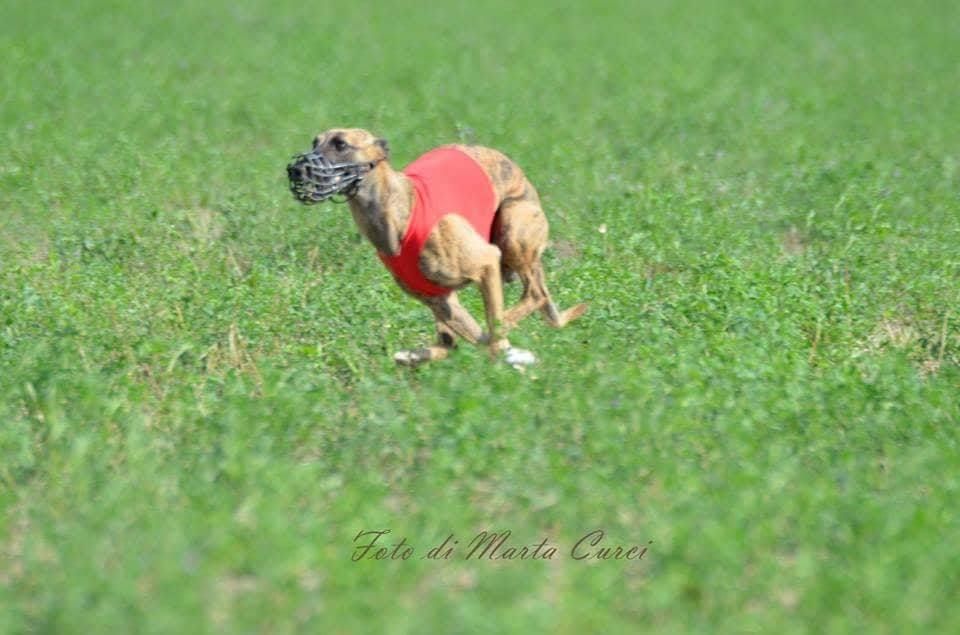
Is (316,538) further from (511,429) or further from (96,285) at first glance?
(96,285)

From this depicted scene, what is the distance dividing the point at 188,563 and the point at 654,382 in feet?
8.32

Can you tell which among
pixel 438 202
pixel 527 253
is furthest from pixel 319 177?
pixel 527 253

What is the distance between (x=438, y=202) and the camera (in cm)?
754

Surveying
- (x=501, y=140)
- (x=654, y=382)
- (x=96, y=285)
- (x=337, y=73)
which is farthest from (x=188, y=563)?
(x=337, y=73)

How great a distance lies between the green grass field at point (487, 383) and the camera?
5.07 m

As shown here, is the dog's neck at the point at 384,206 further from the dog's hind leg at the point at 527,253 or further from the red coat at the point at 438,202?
the dog's hind leg at the point at 527,253

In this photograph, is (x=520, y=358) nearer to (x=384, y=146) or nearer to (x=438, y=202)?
(x=438, y=202)

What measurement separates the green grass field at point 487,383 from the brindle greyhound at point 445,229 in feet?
1.10

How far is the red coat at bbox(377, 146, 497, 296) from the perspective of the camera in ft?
24.5

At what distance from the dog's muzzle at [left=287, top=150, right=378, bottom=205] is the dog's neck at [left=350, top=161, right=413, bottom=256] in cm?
10

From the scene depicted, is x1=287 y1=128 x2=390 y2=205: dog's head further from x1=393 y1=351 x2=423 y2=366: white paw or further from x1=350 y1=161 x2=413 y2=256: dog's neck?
x1=393 y1=351 x2=423 y2=366: white paw

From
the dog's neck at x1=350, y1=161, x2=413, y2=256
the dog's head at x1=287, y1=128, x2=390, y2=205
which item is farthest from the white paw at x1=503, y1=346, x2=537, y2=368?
the dog's head at x1=287, y1=128, x2=390, y2=205

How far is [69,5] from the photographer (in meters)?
22.7

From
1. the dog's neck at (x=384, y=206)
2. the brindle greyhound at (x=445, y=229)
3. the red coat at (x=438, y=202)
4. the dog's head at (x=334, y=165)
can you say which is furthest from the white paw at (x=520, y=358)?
the dog's head at (x=334, y=165)
